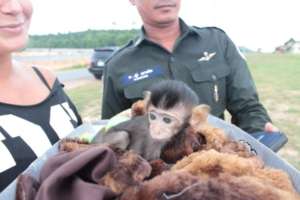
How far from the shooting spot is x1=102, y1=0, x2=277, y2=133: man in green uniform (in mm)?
2914

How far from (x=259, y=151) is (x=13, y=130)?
36.1 inches

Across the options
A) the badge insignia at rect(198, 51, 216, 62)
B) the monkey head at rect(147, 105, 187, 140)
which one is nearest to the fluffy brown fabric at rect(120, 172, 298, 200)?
the monkey head at rect(147, 105, 187, 140)

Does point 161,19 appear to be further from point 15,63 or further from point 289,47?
point 289,47

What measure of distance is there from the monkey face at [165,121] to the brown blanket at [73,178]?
2.44ft

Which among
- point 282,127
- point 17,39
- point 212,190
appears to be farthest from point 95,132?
point 282,127

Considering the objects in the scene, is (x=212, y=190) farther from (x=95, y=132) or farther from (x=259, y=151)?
(x=95, y=132)

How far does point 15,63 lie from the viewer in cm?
235

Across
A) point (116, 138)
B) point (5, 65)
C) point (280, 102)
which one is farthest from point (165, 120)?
point (280, 102)

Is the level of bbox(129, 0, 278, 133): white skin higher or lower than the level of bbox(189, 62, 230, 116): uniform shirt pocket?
higher

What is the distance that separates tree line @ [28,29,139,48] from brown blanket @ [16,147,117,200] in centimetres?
2622

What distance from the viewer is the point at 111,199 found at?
1.26 m

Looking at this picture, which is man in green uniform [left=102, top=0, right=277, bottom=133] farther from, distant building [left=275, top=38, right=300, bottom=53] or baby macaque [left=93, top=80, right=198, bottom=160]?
distant building [left=275, top=38, right=300, bottom=53]

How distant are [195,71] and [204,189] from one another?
1860mm

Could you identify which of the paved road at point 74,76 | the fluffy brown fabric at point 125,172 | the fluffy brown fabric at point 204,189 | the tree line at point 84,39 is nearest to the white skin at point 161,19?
the fluffy brown fabric at point 125,172
